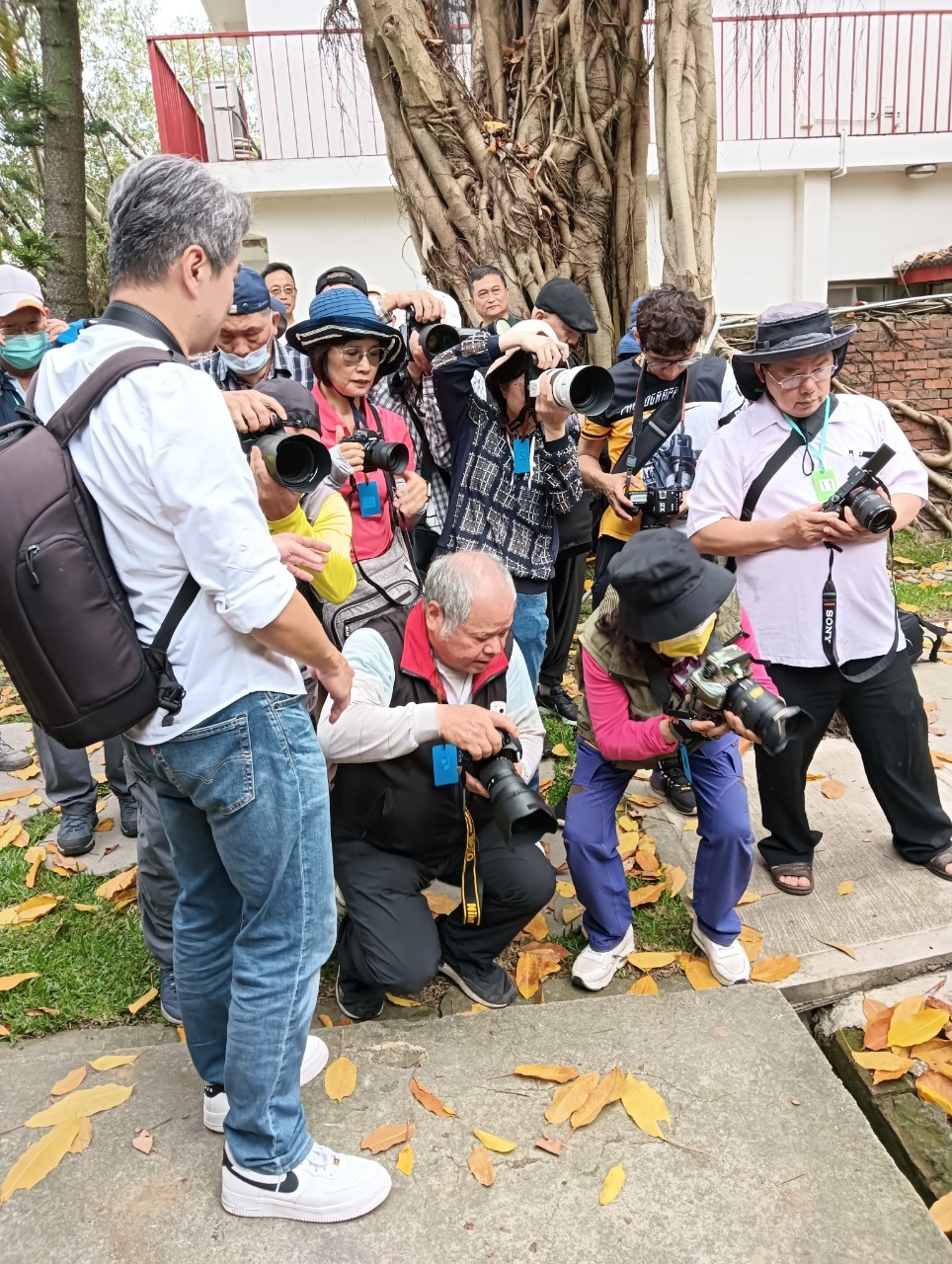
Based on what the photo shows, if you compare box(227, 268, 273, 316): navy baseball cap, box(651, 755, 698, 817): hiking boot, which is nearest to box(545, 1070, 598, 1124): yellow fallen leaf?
box(651, 755, 698, 817): hiking boot

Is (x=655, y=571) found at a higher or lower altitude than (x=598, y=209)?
lower

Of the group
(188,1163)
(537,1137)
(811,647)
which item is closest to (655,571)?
(811,647)

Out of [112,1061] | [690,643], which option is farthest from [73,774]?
[690,643]

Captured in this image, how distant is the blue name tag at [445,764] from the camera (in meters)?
2.31

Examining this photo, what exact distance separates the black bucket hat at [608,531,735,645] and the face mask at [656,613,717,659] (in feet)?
0.15

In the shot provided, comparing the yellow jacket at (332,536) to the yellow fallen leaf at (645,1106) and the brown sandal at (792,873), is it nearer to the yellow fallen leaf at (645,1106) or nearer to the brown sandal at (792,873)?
the yellow fallen leaf at (645,1106)

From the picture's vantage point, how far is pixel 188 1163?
1905 millimetres

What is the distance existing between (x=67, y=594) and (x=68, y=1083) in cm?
140

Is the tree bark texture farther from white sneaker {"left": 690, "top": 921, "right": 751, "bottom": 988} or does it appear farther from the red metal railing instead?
the red metal railing

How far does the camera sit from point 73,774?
3.44 m

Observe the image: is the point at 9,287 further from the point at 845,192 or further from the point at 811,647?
the point at 845,192

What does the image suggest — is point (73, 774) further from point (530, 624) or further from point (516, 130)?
point (516, 130)

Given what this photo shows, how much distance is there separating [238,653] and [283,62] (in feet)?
35.5

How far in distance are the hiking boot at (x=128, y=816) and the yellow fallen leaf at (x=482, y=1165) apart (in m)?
2.08
